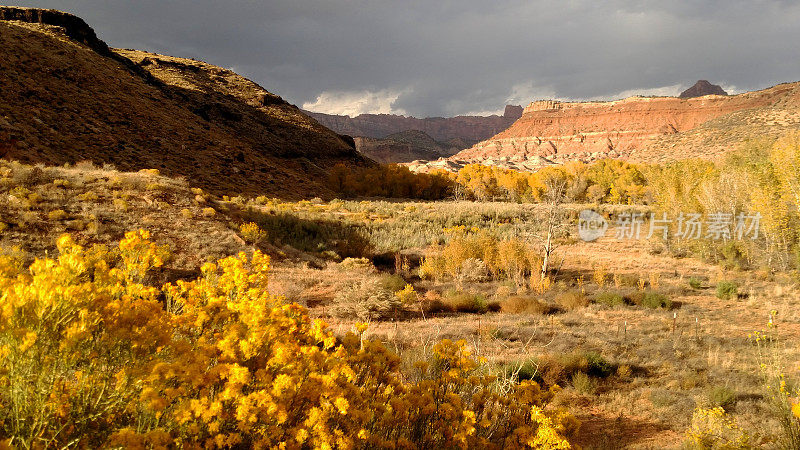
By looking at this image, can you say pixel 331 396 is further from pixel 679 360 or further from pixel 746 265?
pixel 746 265

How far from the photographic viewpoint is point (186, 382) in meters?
2.41

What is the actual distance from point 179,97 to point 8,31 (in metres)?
18.0

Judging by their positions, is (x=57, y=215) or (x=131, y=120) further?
(x=131, y=120)

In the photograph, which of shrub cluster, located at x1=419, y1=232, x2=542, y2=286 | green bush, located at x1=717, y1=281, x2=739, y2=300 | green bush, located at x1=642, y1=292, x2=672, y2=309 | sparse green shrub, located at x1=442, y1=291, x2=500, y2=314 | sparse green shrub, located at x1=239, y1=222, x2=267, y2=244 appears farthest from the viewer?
shrub cluster, located at x1=419, y1=232, x2=542, y2=286

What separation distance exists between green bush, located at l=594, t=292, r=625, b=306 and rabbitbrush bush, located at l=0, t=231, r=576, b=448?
11.4 meters

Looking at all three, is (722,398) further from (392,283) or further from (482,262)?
(482,262)

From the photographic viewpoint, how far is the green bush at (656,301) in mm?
12984

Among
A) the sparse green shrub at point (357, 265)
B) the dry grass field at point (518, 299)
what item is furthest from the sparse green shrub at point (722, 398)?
the sparse green shrub at point (357, 265)

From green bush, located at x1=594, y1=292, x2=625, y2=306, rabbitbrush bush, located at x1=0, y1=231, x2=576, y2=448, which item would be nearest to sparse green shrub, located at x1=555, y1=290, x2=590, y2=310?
green bush, located at x1=594, y1=292, x2=625, y2=306

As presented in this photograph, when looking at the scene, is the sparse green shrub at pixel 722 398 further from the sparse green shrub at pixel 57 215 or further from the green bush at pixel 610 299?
the sparse green shrub at pixel 57 215

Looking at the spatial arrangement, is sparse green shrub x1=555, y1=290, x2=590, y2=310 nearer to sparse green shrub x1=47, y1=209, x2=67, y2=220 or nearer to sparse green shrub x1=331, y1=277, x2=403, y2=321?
sparse green shrub x1=331, y1=277, x2=403, y2=321

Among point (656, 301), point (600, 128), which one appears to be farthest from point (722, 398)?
point (600, 128)

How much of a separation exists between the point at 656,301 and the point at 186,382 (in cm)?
1491

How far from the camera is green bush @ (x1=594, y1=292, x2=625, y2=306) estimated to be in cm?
1301
